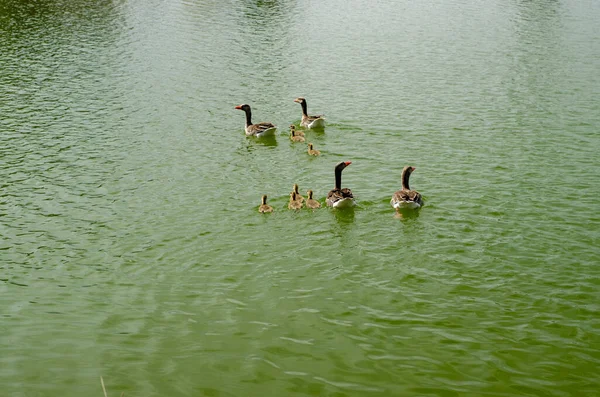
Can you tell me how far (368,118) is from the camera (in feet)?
87.8

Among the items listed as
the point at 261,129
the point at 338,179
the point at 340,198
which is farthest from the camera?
the point at 261,129

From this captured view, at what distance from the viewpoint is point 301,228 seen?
17.8 m

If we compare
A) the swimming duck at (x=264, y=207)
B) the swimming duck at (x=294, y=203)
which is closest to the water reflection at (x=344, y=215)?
the swimming duck at (x=294, y=203)

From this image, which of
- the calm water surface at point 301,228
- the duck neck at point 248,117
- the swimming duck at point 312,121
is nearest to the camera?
the calm water surface at point 301,228

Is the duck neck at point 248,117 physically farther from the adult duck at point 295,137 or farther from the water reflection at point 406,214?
the water reflection at point 406,214

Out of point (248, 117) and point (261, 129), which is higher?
point (248, 117)

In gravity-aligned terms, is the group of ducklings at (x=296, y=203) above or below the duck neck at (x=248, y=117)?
below

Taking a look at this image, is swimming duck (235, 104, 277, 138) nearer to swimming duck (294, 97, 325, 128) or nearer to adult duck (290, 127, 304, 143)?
adult duck (290, 127, 304, 143)

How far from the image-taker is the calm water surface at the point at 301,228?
12.1 meters

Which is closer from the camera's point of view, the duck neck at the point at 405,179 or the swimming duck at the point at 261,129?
the duck neck at the point at 405,179

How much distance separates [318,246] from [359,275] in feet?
6.12

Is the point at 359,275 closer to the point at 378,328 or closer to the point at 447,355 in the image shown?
the point at 378,328

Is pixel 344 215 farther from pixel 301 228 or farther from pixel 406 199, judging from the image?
pixel 406 199

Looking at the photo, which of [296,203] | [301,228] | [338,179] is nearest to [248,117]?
[338,179]
